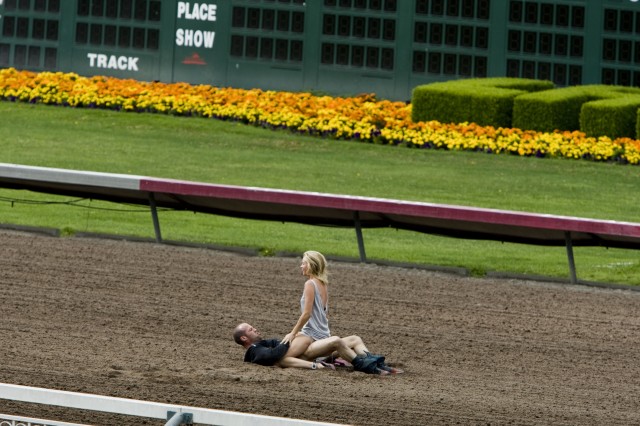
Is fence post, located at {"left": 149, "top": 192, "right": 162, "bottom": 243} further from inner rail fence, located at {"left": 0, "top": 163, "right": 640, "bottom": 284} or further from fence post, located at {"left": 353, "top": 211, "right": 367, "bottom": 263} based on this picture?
fence post, located at {"left": 353, "top": 211, "right": 367, "bottom": 263}

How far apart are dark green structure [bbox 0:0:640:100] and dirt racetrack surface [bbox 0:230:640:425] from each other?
10.3 metres

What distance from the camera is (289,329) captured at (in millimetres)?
10984

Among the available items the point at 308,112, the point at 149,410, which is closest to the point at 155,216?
the point at 149,410

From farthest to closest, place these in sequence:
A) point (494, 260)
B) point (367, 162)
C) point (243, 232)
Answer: point (367, 162), point (243, 232), point (494, 260)

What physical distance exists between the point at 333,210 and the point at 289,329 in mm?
3951

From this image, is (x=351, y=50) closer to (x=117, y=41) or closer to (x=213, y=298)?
(x=117, y=41)

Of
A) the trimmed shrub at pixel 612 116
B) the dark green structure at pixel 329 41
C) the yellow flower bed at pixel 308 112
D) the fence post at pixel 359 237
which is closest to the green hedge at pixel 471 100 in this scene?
the yellow flower bed at pixel 308 112

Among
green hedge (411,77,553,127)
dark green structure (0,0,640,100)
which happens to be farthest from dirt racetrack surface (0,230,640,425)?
dark green structure (0,0,640,100)

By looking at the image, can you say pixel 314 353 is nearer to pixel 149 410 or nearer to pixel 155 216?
pixel 149 410

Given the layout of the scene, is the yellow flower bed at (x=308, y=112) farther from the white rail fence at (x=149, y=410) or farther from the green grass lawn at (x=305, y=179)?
the white rail fence at (x=149, y=410)

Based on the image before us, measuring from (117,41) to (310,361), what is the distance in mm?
16694

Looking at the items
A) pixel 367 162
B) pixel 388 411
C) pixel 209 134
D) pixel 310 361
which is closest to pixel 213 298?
pixel 310 361

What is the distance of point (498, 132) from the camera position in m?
23.0

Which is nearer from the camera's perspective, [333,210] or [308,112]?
[333,210]
